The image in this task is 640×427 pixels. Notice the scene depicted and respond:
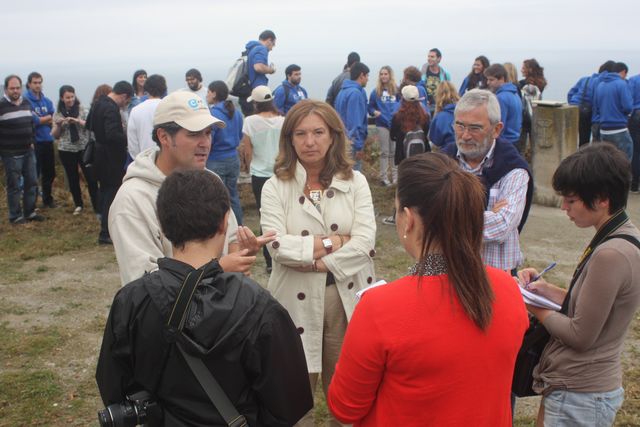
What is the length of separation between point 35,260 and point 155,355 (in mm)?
6459

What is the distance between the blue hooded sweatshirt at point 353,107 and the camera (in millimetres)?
8977

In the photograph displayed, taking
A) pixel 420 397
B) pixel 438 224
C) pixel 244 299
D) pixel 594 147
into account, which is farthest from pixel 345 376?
pixel 594 147

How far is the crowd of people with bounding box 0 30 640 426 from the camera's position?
1921 millimetres

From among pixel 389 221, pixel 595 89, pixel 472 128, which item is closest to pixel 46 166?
pixel 389 221

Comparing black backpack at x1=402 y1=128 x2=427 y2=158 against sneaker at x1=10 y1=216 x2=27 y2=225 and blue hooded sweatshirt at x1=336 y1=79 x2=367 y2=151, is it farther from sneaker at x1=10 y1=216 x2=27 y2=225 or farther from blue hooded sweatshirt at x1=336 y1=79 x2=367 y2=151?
sneaker at x1=10 y1=216 x2=27 y2=225

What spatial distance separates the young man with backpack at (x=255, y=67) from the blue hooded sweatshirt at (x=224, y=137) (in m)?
2.80

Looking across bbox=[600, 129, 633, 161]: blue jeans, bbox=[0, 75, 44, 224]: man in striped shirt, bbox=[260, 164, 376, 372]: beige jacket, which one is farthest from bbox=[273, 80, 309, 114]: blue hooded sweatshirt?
bbox=[260, 164, 376, 372]: beige jacket

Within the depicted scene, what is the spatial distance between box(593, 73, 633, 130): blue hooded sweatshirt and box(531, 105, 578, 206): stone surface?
36.5 inches

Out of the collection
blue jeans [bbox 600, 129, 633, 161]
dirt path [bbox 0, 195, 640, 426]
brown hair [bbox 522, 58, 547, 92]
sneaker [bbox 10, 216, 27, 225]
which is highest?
brown hair [bbox 522, 58, 547, 92]

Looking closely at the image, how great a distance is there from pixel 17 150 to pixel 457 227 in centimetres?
856

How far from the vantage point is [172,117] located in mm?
3010

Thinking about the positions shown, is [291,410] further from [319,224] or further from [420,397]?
[319,224]

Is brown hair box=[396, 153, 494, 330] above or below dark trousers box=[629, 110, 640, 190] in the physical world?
above

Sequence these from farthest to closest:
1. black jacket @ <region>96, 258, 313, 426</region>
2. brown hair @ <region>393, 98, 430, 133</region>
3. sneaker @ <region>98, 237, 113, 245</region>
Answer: brown hair @ <region>393, 98, 430, 133</region> → sneaker @ <region>98, 237, 113, 245</region> → black jacket @ <region>96, 258, 313, 426</region>
